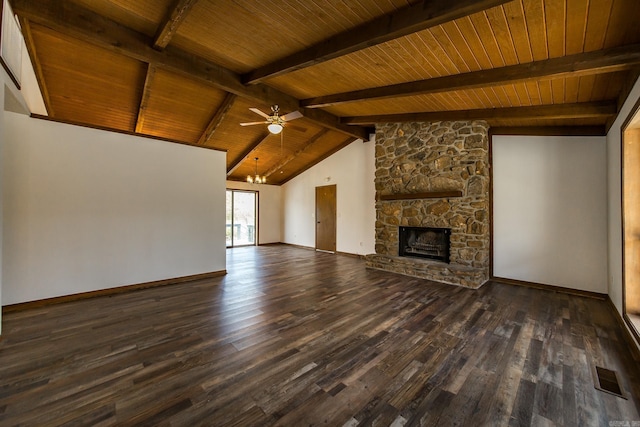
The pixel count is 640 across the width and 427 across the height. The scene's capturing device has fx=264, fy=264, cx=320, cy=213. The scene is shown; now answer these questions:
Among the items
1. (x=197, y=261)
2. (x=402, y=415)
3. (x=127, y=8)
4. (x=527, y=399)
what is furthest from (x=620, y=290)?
(x=127, y=8)

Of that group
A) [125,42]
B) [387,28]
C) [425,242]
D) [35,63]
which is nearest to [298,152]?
[425,242]

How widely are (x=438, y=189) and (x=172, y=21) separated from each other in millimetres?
5044

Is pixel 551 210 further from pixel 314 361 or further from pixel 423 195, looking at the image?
pixel 314 361

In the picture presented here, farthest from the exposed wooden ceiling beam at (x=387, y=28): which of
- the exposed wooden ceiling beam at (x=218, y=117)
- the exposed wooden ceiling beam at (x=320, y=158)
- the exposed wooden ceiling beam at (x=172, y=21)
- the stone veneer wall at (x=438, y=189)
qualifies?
the exposed wooden ceiling beam at (x=320, y=158)

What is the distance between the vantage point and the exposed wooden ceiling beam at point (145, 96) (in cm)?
423

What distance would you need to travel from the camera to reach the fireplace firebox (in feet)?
17.8

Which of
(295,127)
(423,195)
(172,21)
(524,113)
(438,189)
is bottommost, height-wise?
(423,195)

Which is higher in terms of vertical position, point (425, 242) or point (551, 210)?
point (551, 210)

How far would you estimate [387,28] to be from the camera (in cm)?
261

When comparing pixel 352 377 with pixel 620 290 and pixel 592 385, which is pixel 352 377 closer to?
pixel 592 385

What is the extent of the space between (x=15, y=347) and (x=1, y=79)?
8.70 feet

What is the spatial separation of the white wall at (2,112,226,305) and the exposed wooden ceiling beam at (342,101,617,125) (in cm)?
406

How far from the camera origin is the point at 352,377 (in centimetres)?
213

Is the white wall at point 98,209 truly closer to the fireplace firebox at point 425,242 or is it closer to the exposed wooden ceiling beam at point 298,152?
the exposed wooden ceiling beam at point 298,152
